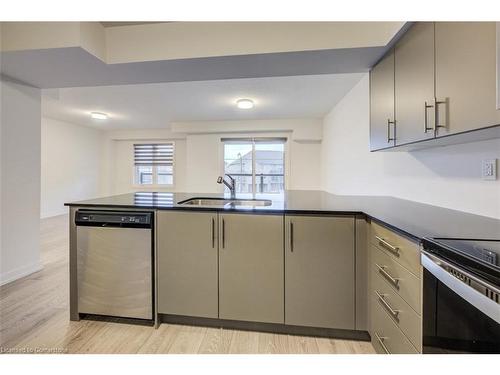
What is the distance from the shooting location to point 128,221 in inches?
73.6

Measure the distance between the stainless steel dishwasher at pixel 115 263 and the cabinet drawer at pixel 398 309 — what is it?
59.7 inches

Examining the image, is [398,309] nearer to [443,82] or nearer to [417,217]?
[417,217]

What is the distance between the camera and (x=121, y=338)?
1.79 m

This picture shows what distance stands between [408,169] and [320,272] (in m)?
1.26

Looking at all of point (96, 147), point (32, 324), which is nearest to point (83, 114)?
point (96, 147)

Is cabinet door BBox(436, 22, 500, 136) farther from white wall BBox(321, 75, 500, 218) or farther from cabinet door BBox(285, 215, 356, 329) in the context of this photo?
cabinet door BBox(285, 215, 356, 329)

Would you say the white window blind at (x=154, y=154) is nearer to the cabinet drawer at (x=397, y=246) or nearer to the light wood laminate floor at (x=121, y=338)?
Answer: the light wood laminate floor at (x=121, y=338)

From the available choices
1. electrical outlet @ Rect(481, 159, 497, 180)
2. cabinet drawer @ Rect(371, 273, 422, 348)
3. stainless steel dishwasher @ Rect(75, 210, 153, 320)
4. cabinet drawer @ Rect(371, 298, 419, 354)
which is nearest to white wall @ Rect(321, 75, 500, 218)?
electrical outlet @ Rect(481, 159, 497, 180)

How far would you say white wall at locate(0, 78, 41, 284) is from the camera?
8.57ft

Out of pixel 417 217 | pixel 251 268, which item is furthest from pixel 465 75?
pixel 251 268

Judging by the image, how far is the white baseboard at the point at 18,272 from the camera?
2.62m

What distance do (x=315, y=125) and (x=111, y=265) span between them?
16.2 feet

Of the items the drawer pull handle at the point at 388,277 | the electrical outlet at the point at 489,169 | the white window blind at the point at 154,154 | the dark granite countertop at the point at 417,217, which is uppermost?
the white window blind at the point at 154,154

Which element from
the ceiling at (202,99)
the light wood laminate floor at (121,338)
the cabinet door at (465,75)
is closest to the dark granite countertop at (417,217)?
the cabinet door at (465,75)
